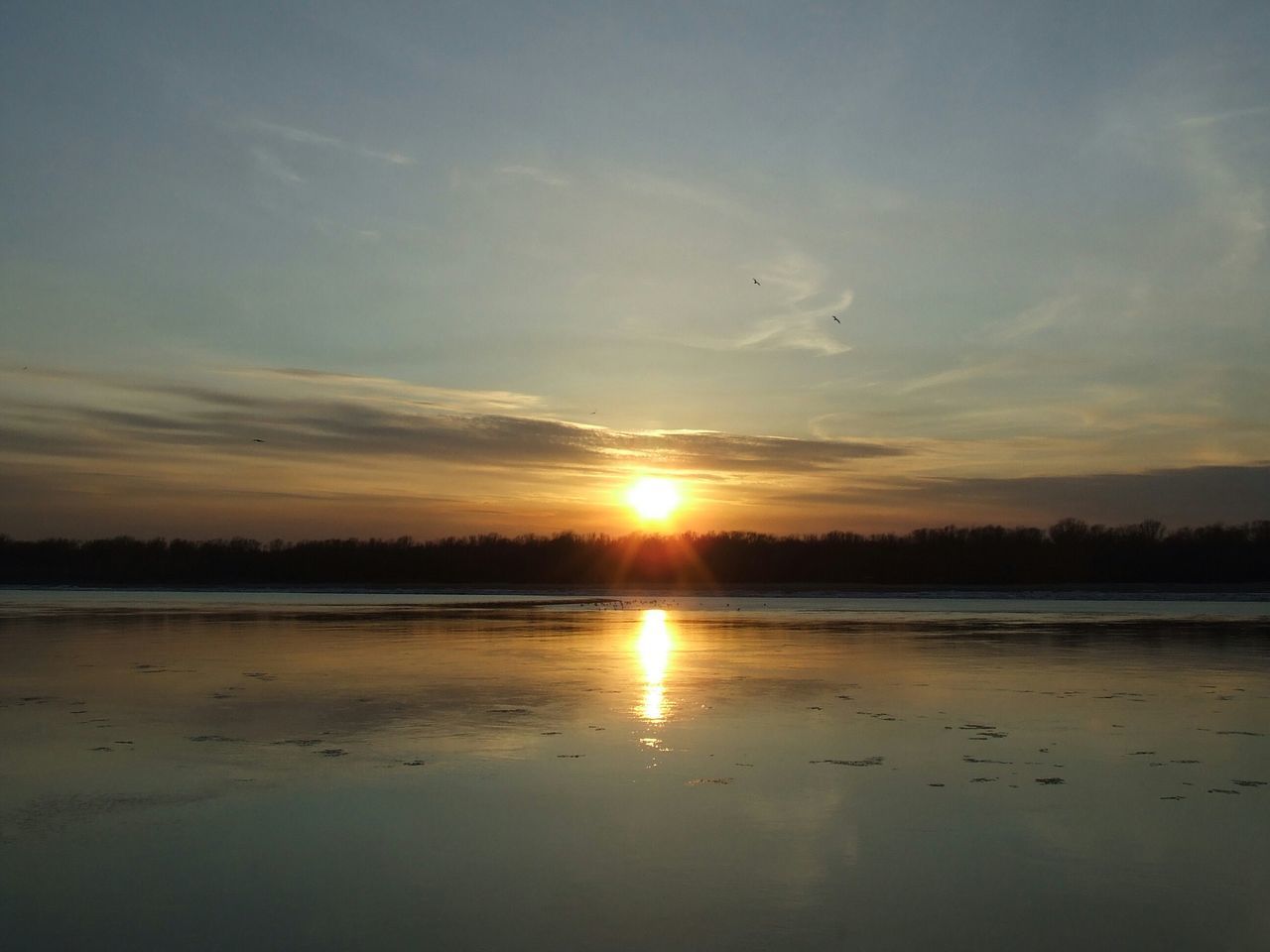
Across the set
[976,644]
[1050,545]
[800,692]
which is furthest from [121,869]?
[1050,545]

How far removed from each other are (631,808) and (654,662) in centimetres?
1068

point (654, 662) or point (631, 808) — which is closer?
point (631, 808)

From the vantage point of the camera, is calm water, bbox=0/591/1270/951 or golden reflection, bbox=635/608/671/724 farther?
golden reflection, bbox=635/608/671/724

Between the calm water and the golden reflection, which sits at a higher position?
the golden reflection

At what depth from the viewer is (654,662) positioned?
59.7 feet

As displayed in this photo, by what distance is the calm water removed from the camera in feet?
17.6

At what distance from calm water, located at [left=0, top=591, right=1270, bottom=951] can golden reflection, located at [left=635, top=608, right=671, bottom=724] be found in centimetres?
14

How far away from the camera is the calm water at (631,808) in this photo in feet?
17.6

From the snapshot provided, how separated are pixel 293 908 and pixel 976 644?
18890 mm

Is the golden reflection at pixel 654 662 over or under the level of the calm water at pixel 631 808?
over

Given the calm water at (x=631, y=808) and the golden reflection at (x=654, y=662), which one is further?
the golden reflection at (x=654, y=662)

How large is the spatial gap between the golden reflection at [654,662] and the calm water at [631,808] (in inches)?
5.3

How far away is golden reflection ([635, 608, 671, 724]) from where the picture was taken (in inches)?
483

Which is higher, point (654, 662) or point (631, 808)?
point (654, 662)
